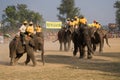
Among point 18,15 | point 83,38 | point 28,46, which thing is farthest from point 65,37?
point 18,15

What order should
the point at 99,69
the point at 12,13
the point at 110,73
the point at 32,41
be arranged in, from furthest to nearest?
the point at 12,13
the point at 32,41
the point at 99,69
the point at 110,73

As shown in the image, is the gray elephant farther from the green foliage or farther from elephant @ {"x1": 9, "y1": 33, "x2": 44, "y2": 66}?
the green foliage

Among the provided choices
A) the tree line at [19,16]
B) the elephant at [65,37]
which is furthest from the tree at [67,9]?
the elephant at [65,37]

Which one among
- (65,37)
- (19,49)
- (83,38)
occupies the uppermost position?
(83,38)

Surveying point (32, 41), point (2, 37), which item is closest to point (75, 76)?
point (32, 41)

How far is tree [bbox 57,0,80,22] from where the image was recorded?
2969 inches

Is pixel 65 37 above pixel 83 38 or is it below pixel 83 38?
below

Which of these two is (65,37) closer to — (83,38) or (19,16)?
(83,38)

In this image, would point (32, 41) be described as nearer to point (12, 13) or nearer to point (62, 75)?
point (62, 75)

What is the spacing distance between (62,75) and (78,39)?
9094 millimetres

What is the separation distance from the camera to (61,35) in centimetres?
3181

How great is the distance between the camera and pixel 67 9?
248 ft

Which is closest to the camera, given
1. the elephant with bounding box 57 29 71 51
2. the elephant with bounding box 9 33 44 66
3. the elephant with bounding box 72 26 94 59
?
the elephant with bounding box 9 33 44 66

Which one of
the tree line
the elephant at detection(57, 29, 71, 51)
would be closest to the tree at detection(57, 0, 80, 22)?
the tree line
